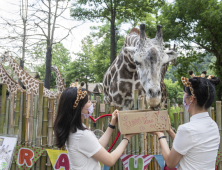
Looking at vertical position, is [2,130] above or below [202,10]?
below

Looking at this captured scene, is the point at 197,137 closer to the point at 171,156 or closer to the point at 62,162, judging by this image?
the point at 171,156

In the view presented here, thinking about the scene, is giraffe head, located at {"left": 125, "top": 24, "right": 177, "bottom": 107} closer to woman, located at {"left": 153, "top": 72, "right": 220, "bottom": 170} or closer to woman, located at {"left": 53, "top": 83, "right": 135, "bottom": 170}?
woman, located at {"left": 153, "top": 72, "right": 220, "bottom": 170}

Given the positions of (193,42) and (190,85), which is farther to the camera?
(193,42)

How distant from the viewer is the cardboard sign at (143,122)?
212 centimetres

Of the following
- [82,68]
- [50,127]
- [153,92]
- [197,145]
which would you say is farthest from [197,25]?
[82,68]

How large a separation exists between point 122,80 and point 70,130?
98.9 inches

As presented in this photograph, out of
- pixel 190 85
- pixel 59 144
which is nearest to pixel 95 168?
pixel 59 144

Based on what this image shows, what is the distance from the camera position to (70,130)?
1829mm

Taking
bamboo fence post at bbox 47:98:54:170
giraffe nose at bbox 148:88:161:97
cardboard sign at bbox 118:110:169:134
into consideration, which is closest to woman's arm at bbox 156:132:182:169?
cardboard sign at bbox 118:110:169:134

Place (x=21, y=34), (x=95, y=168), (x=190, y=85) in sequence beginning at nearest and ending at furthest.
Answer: (x=190, y=85) < (x=95, y=168) < (x=21, y=34)

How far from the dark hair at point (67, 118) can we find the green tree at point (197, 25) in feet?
25.8

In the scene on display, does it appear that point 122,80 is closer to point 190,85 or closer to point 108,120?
point 108,120

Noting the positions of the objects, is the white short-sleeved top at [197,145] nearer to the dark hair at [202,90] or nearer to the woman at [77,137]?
the dark hair at [202,90]

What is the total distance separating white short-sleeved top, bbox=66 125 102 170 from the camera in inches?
69.6
